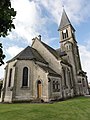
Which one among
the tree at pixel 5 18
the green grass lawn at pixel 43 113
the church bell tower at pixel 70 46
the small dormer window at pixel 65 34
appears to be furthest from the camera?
the small dormer window at pixel 65 34

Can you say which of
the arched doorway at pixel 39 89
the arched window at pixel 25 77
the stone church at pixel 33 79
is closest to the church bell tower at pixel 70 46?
the stone church at pixel 33 79

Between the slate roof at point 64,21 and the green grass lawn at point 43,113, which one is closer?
the green grass lawn at point 43,113

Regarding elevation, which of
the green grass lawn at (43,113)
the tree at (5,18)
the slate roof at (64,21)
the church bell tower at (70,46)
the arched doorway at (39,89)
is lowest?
the green grass lawn at (43,113)

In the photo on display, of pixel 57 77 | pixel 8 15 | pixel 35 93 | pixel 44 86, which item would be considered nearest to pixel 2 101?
pixel 35 93

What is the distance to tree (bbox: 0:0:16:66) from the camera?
7.45 metres

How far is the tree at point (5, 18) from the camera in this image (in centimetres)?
745

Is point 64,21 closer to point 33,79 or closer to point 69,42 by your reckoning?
point 69,42

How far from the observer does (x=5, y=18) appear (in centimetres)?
747

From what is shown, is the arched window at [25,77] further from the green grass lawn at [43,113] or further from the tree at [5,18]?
the tree at [5,18]

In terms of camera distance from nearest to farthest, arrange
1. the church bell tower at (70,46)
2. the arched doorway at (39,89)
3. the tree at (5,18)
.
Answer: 1. the tree at (5,18)
2. the arched doorway at (39,89)
3. the church bell tower at (70,46)

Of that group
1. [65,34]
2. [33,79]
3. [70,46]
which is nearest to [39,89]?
[33,79]

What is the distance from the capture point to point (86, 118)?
33.9 ft

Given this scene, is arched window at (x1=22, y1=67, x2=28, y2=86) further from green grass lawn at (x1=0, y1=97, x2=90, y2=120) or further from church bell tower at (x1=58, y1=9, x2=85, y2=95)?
church bell tower at (x1=58, y1=9, x2=85, y2=95)

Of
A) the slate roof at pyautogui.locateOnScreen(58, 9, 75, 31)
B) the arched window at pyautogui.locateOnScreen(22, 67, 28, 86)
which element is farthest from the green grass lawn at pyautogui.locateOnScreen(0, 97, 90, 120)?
the slate roof at pyautogui.locateOnScreen(58, 9, 75, 31)
